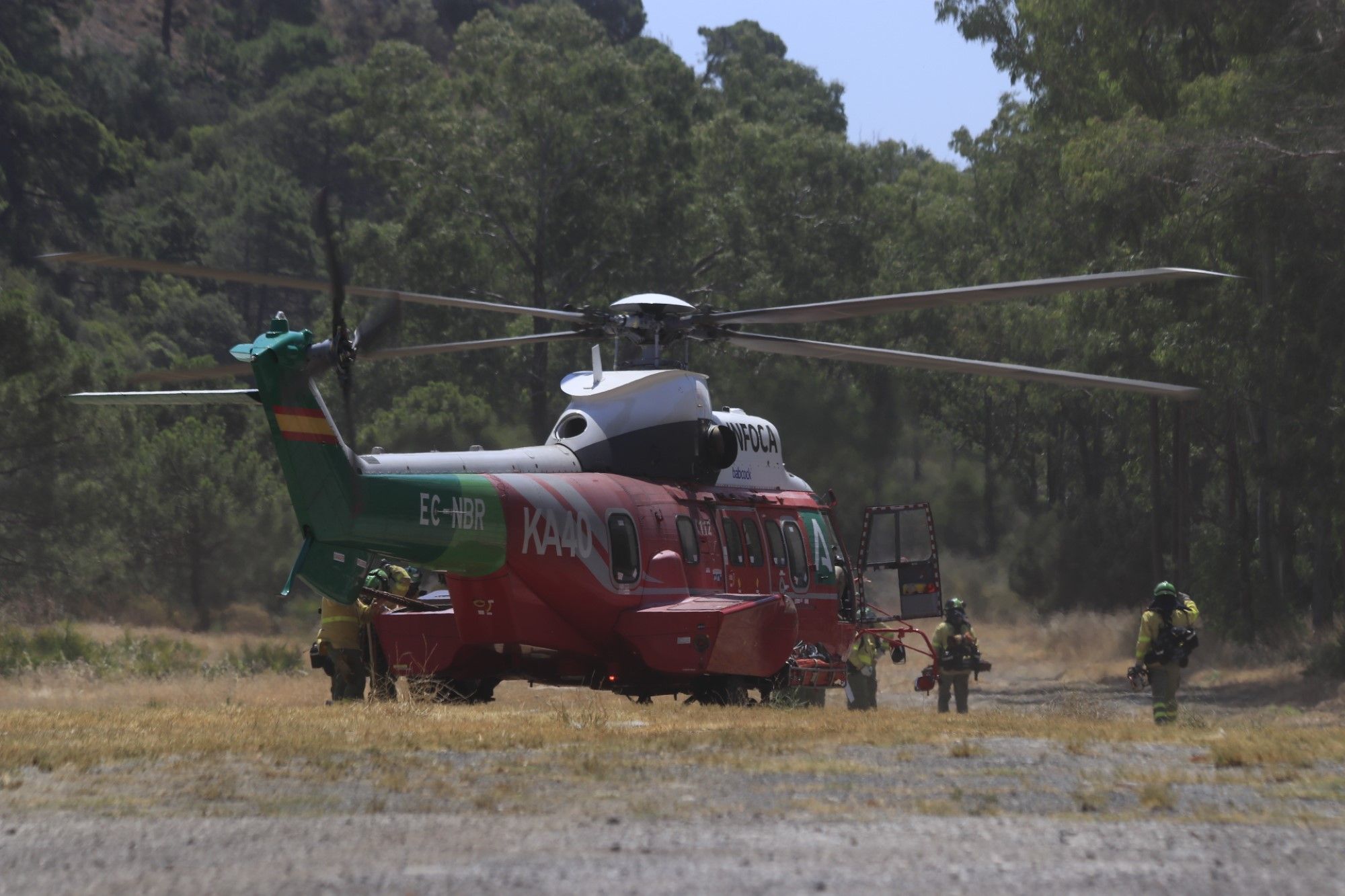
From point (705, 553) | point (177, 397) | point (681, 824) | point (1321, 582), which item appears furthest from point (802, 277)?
point (681, 824)

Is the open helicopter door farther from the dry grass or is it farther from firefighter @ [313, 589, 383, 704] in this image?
firefighter @ [313, 589, 383, 704]

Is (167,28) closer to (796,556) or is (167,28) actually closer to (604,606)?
(796,556)

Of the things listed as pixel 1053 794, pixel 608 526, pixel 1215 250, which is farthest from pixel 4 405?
pixel 1053 794

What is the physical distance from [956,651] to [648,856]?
14309 millimetres

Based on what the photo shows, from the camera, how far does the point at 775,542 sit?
18.0 meters

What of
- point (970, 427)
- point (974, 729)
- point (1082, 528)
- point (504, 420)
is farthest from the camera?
point (970, 427)

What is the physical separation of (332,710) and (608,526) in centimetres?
321

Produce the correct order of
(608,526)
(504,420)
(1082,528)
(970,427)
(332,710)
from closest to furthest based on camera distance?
1. (332,710)
2. (608,526)
3. (1082,528)
4. (504,420)
5. (970,427)

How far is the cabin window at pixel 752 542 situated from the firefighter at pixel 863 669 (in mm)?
3023

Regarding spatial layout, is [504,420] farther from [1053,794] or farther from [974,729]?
[1053,794]

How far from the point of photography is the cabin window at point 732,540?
56.6 feet

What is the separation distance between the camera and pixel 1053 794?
8758mm

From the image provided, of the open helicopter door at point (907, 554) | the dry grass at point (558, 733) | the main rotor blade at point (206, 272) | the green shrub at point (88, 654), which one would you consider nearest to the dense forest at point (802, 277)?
the green shrub at point (88, 654)

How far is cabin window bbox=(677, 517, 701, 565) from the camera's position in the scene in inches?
649
